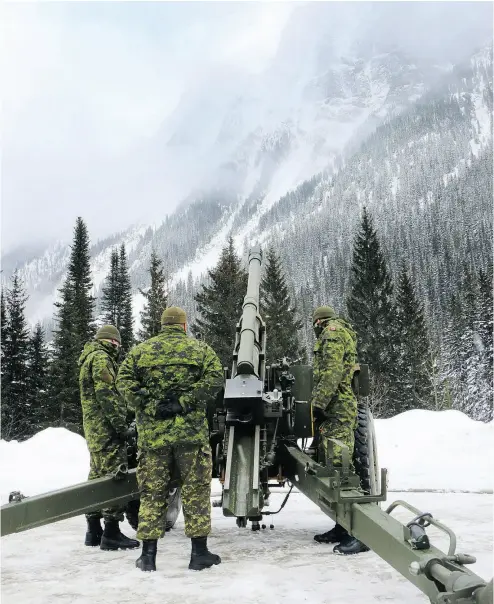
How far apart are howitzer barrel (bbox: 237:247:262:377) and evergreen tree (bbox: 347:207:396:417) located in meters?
27.7

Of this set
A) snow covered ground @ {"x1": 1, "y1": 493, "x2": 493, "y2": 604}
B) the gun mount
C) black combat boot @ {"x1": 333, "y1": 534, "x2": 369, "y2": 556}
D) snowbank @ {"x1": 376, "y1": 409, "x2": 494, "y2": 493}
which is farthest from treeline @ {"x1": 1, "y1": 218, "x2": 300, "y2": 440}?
black combat boot @ {"x1": 333, "y1": 534, "x2": 369, "y2": 556}

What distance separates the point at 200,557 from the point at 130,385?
129 centimetres

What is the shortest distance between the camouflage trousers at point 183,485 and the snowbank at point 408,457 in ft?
12.9

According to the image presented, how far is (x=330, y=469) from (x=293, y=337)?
29.5 metres

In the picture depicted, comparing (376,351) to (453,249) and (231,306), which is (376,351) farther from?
(453,249)

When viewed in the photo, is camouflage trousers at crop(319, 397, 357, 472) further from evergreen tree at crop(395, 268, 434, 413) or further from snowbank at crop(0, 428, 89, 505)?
evergreen tree at crop(395, 268, 434, 413)

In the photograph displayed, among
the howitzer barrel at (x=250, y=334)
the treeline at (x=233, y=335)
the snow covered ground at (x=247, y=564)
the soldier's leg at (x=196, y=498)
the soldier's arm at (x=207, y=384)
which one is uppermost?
the treeline at (x=233, y=335)

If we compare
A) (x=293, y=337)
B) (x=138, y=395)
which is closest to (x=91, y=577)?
(x=138, y=395)

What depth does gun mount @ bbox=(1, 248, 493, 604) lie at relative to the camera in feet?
9.68

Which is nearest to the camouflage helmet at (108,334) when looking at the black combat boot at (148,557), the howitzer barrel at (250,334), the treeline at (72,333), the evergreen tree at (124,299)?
the howitzer barrel at (250,334)

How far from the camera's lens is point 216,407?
529 cm

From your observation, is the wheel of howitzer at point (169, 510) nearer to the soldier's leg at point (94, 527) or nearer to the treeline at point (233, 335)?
the soldier's leg at point (94, 527)

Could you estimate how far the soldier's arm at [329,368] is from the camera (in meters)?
5.09

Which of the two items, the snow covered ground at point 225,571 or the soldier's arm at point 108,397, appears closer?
the snow covered ground at point 225,571
